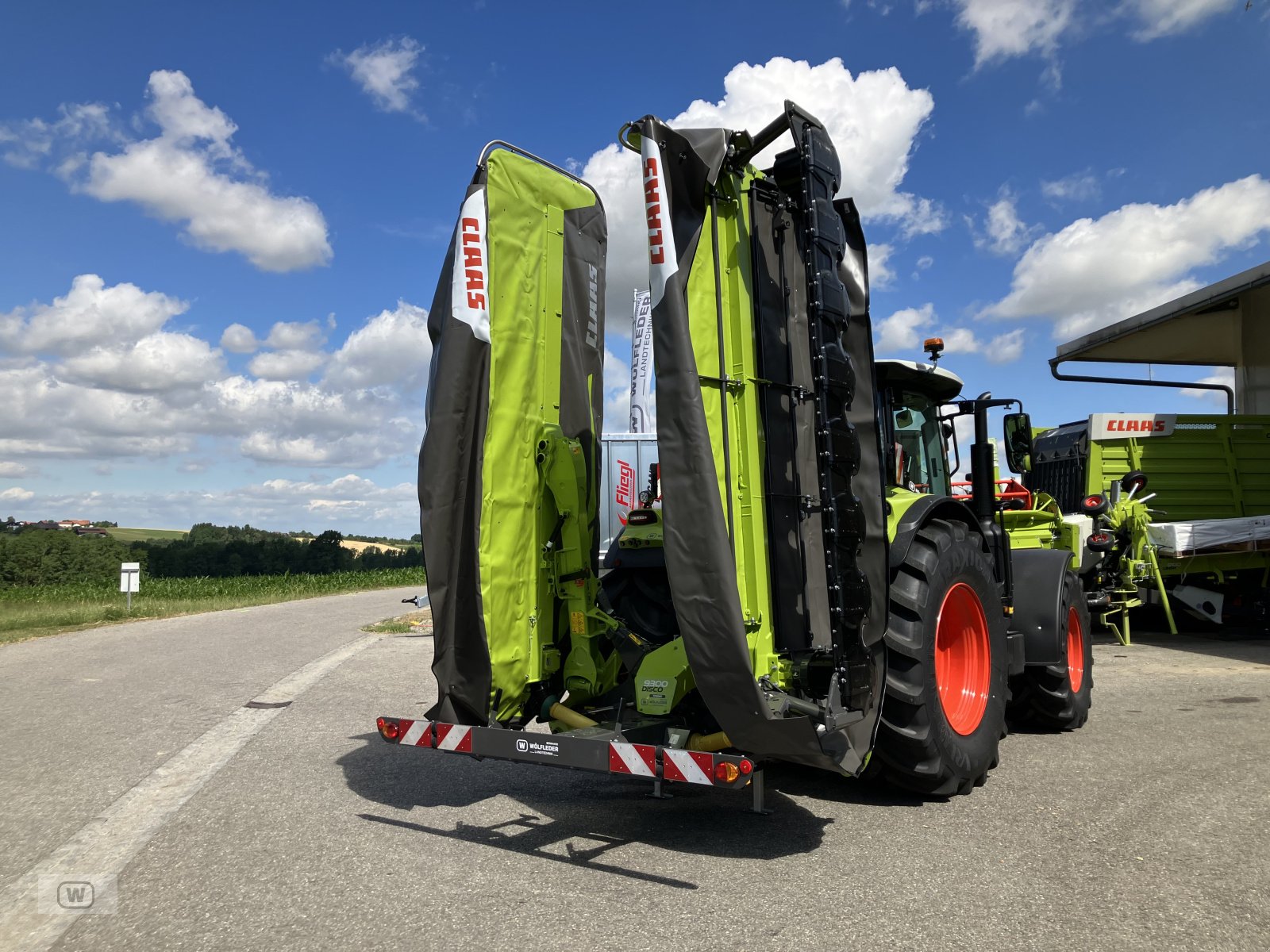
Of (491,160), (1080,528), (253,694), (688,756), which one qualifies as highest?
(491,160)

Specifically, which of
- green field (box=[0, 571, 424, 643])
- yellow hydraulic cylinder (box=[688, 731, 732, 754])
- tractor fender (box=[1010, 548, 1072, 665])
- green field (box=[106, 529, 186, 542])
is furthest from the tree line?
yellow hydraulic cylinder (box=[688, 731, 732, 754])

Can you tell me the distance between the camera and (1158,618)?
46.5ft

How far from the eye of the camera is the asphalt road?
3396 millimetres

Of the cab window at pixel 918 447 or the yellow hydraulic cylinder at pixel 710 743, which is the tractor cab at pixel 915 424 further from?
the yellow hydraulic cylinder at pixel 710 743

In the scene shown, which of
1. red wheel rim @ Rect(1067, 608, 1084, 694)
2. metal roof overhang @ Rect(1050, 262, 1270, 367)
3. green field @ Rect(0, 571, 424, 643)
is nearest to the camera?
red wheel rim @ Rect(1067, 608, 1084, 694)

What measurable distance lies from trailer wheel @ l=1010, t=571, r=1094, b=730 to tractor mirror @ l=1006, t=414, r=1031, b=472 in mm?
970

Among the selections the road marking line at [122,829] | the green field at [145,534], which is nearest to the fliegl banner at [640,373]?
the road marking line at [122,829]

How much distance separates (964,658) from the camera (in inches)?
212

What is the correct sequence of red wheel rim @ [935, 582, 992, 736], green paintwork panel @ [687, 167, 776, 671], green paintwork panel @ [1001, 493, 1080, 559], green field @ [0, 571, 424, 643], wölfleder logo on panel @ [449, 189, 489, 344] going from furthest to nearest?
green field @ [0, 571, 424, 643] → green paintwork panel @ [1001, 493, 1080, 559] → red wheel rim @ [935, 582, 992, 736] → wölfleder logo on panel @ [449, 189, 489, 344] → green paintwork panel @ [687, 167, 776, 671]

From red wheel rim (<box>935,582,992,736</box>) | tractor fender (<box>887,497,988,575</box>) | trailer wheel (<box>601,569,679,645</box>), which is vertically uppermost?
tractor fender (<box>887,497,988,575</box>)

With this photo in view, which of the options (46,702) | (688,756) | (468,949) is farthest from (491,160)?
(46,702)

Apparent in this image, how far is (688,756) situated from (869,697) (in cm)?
93

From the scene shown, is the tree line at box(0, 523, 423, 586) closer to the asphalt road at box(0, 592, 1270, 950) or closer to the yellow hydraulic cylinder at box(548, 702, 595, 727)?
the asphalt road at box(0, 592, 1270, 950)

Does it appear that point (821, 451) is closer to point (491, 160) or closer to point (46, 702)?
point (491, 160)
